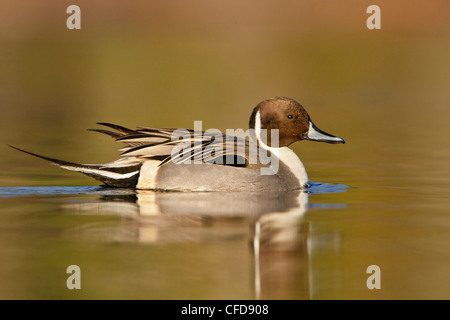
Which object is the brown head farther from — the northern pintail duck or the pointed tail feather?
the pointed tail feather

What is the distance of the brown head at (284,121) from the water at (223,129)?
54 cm

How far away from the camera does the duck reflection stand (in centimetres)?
555

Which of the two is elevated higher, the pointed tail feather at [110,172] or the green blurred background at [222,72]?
the green blurred background at [222,72]

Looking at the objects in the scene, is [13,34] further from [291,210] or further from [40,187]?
[291,210]

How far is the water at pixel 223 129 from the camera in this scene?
5559mm

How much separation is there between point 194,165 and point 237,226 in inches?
71.0

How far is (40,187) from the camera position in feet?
29.0

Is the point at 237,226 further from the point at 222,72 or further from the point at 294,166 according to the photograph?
the point at 222,72

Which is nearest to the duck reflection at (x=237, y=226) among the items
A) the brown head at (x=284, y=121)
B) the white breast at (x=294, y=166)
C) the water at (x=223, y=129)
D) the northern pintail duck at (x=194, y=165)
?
the water at (x=223, y=129)

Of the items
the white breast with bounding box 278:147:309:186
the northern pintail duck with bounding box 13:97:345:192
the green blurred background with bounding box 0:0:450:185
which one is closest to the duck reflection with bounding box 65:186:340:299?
the northern pintail duck with bounding box 13:97:345:192

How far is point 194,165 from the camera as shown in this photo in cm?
849

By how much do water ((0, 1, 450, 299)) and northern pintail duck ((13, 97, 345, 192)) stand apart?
20 cm

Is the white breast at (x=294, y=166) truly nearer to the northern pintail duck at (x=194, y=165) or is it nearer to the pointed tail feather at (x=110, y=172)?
the northern pintail duck at (x=194, y=165)

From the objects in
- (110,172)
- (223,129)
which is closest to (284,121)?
(110,172)
